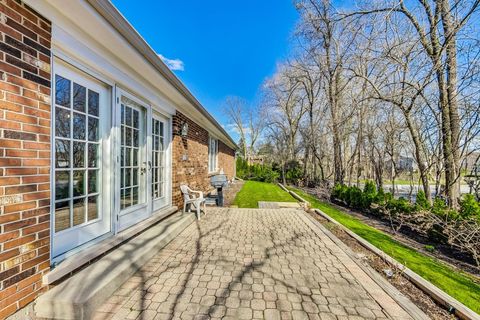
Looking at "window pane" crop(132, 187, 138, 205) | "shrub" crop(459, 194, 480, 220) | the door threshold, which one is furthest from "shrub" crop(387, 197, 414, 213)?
"window pane" crop(132, 187, 138, 205)

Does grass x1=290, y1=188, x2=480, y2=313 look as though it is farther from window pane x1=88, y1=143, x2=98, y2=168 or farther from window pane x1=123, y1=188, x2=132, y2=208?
window pane x1=88, y1=143, x2=98, y2=168

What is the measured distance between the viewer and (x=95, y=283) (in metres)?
2.26

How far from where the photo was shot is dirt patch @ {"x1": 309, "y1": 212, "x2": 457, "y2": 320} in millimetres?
2408

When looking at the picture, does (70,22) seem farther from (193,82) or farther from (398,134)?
(193,82)

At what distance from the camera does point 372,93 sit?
8344 millimetres

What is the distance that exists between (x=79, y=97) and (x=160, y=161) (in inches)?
94.0

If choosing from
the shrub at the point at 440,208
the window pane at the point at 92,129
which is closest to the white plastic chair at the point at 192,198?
the window pane at the point at 92,129

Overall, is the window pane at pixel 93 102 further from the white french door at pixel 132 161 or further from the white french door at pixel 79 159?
the white french door at pixel 132 161

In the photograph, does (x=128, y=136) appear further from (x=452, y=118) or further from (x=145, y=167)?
(x=452, y=118)

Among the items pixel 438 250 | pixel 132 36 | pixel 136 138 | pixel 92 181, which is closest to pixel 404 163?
pixel 438 250

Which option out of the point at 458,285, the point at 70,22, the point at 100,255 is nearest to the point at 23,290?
the point at 100,255

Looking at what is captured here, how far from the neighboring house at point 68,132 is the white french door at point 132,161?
0.06 feet

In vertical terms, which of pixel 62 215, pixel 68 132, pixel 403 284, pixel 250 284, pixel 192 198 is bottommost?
pixel 403 284

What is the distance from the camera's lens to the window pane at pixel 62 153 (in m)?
2.50
